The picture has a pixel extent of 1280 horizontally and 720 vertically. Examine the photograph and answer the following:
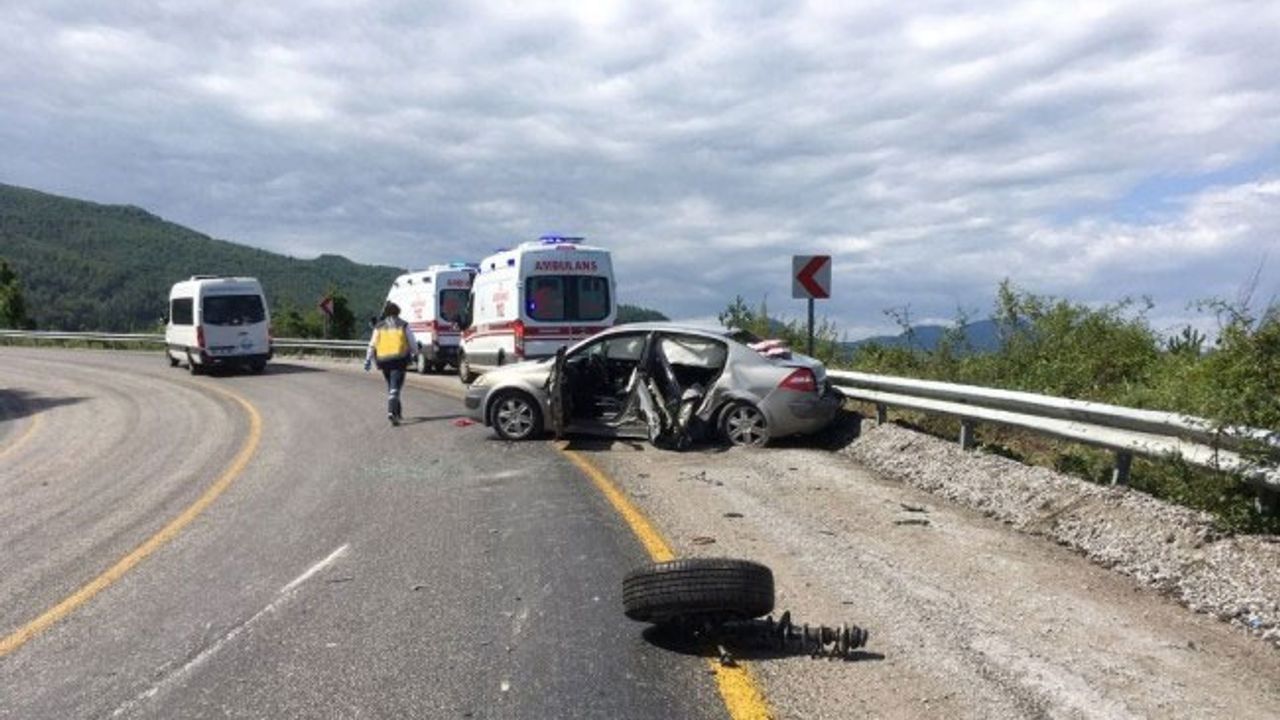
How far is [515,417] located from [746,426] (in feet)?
9.68

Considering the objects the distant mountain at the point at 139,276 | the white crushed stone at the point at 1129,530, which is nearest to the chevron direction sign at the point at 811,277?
the white crushed stone at the point at 1129,530

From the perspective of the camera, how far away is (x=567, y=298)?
1747 cm

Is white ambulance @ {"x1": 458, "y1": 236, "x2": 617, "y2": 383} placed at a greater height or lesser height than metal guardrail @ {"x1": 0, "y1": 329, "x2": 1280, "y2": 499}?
greater

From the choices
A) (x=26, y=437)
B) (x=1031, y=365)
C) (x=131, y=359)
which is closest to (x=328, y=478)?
(x=26, y=437)

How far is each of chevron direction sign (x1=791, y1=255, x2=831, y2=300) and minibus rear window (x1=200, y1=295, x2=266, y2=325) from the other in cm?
1716

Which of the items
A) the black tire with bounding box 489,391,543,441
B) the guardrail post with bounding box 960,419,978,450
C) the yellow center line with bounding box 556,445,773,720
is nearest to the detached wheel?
the yellow center line with bounding box 556,445,773,720

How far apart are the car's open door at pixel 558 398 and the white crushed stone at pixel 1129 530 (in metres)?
3.97

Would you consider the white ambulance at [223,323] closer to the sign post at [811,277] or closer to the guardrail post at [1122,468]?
the sign post at [811,277]

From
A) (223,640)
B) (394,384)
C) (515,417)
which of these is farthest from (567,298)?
(223,640)

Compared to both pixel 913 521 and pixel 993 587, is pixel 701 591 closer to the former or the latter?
pixel 993 587

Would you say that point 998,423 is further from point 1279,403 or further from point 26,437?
point 26,437

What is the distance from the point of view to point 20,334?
1799 inches

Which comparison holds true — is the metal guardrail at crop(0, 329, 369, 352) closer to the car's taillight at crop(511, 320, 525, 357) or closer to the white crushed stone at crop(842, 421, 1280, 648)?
the car's taillight at crop(511, 320, 525, 357)

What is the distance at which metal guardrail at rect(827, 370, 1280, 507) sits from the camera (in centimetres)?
596
